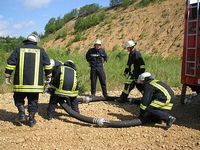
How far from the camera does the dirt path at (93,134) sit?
707 centimetres

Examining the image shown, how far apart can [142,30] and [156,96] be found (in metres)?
30.2

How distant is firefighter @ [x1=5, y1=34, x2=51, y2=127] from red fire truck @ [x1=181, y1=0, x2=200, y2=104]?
3221 millimetres

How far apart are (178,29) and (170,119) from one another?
2662cm

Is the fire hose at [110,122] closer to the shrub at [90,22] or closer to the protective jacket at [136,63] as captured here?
the protective jacket at [136,63]

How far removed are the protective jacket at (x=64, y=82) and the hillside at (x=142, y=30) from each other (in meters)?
22.6

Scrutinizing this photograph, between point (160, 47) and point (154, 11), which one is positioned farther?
point (154, 11)

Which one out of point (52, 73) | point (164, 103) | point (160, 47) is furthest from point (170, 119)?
point (160, 47)

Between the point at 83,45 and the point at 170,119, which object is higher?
the point at 83,45

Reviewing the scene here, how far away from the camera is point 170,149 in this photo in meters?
6.95

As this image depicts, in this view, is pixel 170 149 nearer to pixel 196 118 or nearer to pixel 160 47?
pixel 196 118

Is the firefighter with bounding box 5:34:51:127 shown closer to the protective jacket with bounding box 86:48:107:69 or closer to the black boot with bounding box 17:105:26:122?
the black boot with bounding box 17:105:26:122

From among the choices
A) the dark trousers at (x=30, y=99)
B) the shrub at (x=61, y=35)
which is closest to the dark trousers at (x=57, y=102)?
the dark trousers at (x=30, y=99)

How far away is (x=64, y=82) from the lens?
8.66m

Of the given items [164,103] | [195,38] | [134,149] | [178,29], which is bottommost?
[134,149]
